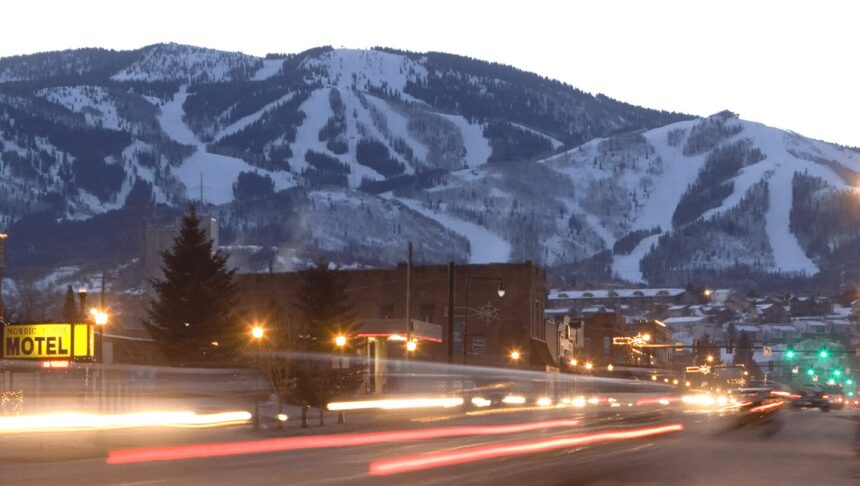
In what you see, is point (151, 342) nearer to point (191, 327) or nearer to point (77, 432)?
point (191, 327)

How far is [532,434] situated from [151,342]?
46.0 meters

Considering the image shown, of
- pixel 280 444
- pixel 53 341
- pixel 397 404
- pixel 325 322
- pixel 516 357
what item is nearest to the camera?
pixel 280 444

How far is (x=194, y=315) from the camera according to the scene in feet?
266

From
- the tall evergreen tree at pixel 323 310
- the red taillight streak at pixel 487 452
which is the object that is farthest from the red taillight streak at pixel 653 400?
the red taillight streak at pixel 487 452

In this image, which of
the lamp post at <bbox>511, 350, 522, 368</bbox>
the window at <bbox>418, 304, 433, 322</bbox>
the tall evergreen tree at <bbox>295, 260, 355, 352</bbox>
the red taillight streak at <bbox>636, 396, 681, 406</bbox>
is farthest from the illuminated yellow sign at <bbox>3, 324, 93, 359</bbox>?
the window at <bbox>418, 304, 433, 322</bbox>

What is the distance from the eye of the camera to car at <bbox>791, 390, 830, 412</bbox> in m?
94.2

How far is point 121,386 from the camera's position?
5116 centimetres

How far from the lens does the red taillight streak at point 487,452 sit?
2994 centimetres

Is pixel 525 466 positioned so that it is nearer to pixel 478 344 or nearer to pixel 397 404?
pixel 397 404

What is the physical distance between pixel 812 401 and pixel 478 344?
88.4 ft

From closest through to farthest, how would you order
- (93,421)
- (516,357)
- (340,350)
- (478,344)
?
(93,421) → (340,350) → (516,357) → (478,344)

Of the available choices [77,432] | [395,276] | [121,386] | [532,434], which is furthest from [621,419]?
[395,276]

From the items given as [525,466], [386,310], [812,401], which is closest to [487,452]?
[525,466]

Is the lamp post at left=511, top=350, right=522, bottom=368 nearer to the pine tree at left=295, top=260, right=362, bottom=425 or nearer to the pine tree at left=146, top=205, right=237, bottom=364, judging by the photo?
the pine tree at left=295, top=260, right=362, bottom=425
